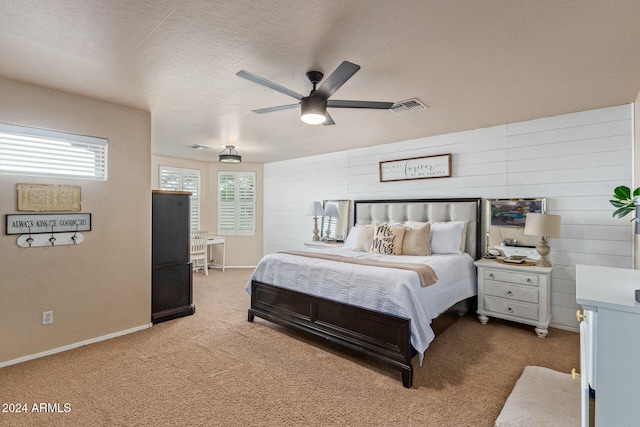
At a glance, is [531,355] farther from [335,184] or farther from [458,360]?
[335,184]

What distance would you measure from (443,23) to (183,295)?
12.9 feet

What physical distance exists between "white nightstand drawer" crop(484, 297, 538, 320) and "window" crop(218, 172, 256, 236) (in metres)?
5.15

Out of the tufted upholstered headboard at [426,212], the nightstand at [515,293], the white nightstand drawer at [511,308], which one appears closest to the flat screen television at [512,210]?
the tufted upholstered headboard at [426,212]

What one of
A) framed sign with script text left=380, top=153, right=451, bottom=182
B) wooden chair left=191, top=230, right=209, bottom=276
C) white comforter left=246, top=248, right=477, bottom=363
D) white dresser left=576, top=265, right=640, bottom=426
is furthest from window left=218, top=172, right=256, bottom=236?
white dresser left=576, top=265, right=640, bottom=426

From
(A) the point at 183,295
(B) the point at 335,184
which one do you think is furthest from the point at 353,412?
(B) the point at 335,184

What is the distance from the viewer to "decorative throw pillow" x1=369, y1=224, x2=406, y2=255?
391 centimetres

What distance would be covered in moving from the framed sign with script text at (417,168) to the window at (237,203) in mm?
3456

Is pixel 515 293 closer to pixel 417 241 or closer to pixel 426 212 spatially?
pixel 417 241

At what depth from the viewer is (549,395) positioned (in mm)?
2217

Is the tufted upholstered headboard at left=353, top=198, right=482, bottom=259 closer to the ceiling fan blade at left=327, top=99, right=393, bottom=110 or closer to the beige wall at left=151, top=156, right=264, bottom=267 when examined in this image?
the ceiling fan blade at left=327, top=99, right=393, bottom=110

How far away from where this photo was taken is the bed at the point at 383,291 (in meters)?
2.52

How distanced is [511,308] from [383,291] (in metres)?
1.89

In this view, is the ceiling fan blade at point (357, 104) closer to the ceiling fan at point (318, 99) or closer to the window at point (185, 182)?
the ceiling fan at point (318, 99)

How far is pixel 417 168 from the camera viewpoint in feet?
15.6
